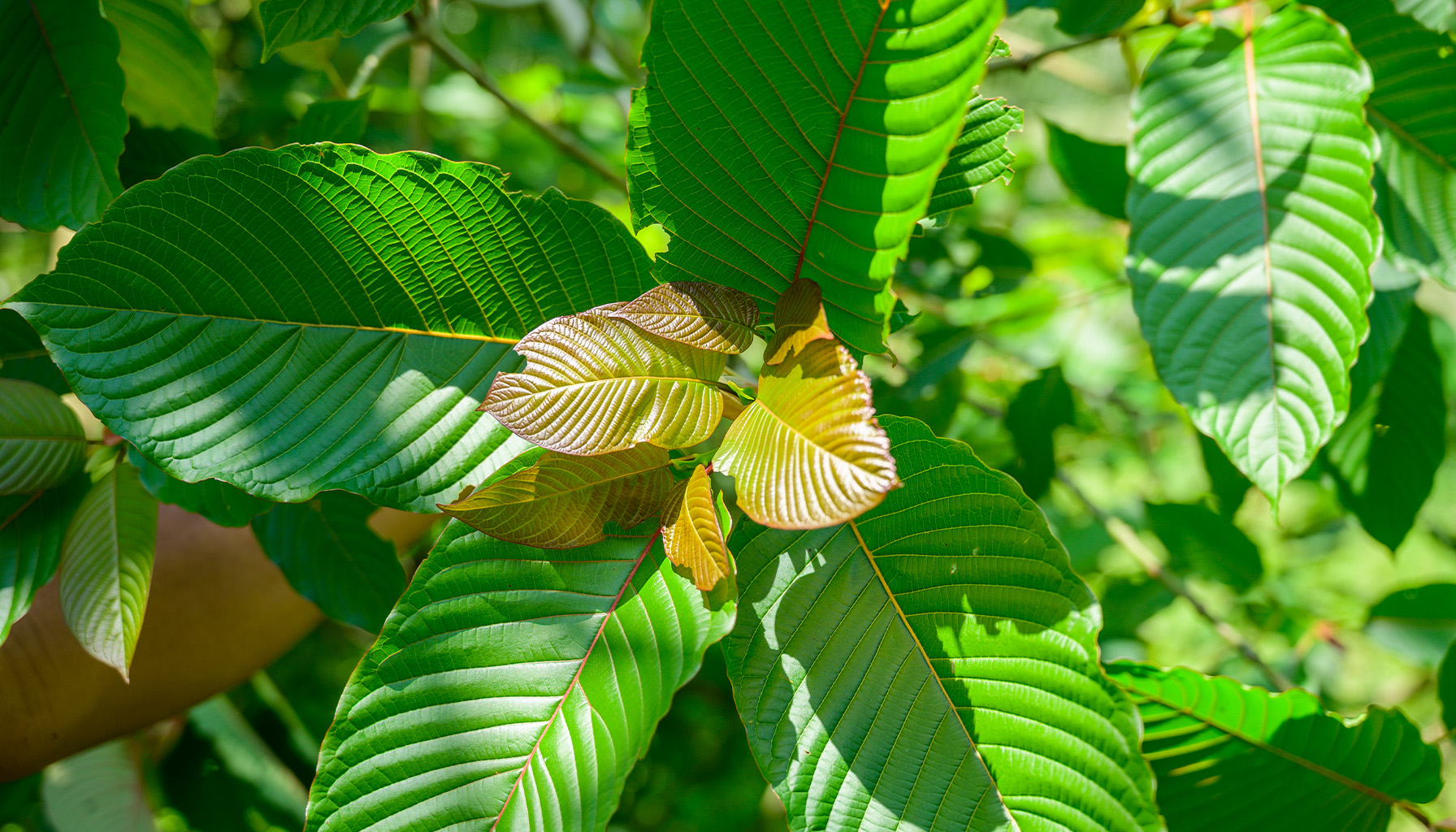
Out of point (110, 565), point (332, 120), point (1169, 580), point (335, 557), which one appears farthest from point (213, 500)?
point (1169, 580)

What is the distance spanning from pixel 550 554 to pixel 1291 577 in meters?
2.84

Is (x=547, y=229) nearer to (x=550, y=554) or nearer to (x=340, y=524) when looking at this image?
(x=550, y=554)

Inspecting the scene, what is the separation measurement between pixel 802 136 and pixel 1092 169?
992 mm

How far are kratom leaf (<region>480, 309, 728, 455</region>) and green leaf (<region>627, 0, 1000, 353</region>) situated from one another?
0.27ft

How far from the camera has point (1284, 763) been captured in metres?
0.85

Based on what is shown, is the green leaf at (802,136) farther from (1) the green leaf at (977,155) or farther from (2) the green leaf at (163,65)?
(2) the green leaf at (163,65)

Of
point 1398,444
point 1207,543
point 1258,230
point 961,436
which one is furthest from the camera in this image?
point 961,436

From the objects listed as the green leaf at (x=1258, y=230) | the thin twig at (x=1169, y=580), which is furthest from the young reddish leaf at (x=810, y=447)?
the thin twig at (x=1169, y=580)

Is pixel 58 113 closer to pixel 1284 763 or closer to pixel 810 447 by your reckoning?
pixel 810 447

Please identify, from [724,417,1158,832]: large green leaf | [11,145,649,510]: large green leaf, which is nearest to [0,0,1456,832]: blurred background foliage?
[724,417,1158,832]: large green leaf

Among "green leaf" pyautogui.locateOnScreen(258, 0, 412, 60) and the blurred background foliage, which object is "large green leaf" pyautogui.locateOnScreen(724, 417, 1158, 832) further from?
"green leaf" pyautogui.locateOnScreen(258, 0, 412, 60)

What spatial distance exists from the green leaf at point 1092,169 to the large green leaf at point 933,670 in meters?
0.87

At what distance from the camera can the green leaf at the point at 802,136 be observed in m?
0.49

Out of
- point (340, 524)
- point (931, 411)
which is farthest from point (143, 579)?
point (931, 411)
